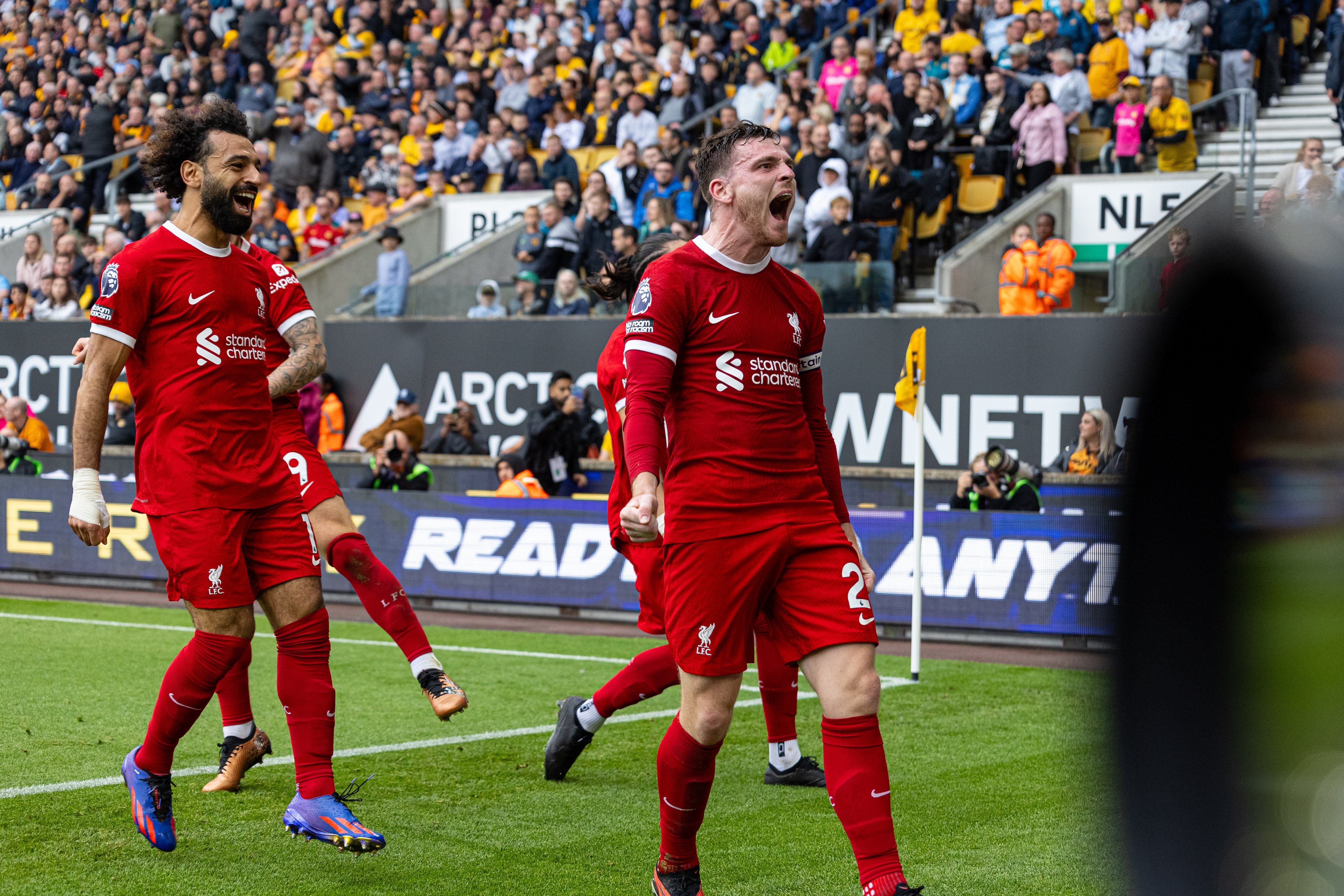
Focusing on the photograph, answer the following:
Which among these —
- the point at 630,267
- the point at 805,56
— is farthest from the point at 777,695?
the point at 805,56

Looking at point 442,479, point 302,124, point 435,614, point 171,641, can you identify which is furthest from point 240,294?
point 302,124

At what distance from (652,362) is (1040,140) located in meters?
12.6

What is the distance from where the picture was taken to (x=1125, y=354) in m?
1.17

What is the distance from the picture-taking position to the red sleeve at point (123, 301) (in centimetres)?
481

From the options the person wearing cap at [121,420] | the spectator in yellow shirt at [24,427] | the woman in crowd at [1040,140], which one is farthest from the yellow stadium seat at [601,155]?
the spectator in yellow shirt at [24,427]

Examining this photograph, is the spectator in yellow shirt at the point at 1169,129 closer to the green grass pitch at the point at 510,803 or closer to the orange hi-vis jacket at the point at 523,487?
the orange hi-vis jacket at the point at 523,487

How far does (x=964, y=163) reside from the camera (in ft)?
53.2

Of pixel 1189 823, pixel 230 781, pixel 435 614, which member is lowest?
pixel 435 614

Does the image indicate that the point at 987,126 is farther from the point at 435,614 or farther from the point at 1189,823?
the point at 1189,823

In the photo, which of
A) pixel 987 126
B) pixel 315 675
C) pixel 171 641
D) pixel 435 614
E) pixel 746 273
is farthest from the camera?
pixel 987 126

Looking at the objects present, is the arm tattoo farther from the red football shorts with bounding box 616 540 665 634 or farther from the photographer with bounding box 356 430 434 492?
the photographer with bounding box 356 430 434 492

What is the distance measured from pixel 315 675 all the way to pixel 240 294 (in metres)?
→ 1.34

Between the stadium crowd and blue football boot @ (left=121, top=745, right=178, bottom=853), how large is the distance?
34.5 feet

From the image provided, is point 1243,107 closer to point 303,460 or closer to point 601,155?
point 601,155
